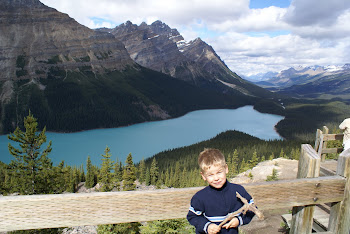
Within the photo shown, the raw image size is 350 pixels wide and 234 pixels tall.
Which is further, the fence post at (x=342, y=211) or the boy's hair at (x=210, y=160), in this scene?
the fence post at (x=342, y=211)

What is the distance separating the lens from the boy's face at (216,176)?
13.8 ft

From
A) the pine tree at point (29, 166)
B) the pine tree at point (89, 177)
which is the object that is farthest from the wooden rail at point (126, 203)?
the pine tree at point (89, 177)

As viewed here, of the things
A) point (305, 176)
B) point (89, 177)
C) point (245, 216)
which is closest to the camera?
point (245, 216)

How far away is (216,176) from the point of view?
4219mm

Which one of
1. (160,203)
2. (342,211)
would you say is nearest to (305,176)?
(342,211)

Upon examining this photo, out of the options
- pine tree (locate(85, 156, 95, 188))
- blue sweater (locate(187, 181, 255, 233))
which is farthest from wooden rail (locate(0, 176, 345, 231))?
pine tree (locate(85, 156, 95, 188))

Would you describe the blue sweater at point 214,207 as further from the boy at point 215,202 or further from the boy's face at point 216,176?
the boy's face at point 216,176

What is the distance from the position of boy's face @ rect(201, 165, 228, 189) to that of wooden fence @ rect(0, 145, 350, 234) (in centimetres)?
33

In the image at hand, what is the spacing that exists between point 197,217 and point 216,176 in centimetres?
72

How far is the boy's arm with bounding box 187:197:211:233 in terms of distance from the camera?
4074mm

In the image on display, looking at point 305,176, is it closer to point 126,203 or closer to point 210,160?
point 210,160

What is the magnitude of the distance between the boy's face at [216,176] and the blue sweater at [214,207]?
130 mm

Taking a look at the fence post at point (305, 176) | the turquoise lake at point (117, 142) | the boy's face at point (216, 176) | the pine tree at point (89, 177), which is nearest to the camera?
the boy's face at point (216, 176)

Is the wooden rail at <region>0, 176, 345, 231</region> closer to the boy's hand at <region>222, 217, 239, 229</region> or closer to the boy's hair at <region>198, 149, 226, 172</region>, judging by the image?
the boy's hair at <region>198, 149, 226, 172</region>
